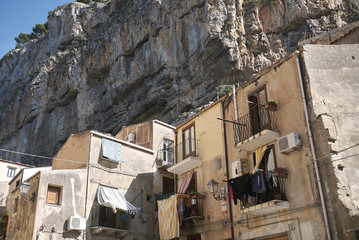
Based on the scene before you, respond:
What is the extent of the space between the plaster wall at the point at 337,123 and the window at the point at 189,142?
853 centimetres

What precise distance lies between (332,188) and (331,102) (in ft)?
12.1

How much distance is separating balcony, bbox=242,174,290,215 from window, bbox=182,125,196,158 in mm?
6459

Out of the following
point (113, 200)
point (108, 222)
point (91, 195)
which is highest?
point (91, 195)

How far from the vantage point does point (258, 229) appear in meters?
16.3

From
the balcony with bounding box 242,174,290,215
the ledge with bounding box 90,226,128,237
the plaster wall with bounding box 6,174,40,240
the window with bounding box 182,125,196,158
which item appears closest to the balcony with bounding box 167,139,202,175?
the window with bounding box 182,125,196,158

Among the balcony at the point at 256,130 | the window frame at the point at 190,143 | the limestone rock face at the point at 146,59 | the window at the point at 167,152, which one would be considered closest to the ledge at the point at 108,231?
the window frame at the point at 190,143

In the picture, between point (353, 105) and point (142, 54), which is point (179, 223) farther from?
point (142, 54)

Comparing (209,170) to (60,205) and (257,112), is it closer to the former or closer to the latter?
(257,112)

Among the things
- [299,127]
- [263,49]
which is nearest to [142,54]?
[263,49]

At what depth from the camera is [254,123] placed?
1802cm

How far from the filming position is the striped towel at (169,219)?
2008cm

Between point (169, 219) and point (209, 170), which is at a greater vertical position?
point (209, 170)

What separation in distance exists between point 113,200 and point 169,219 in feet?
11.7

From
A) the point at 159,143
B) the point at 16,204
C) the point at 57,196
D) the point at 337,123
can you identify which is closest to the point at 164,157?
the point at 159,143
